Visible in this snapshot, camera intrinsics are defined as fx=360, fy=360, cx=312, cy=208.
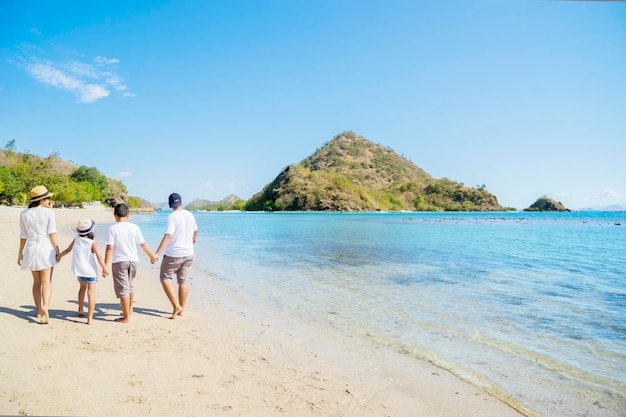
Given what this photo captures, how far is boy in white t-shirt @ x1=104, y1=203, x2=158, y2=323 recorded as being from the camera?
6660 millimetres

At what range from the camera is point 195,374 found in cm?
475

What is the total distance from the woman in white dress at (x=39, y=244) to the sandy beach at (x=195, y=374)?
60 cm

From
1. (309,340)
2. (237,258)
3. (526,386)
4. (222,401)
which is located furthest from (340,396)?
(237,258)

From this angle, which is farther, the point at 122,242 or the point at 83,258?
the point at 122,242

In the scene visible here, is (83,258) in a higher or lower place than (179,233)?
lower

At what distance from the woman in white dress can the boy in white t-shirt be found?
34.2 inches

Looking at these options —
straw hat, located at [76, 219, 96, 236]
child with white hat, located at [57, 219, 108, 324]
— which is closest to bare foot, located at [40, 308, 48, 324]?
child with white hat, located at [57, 219, 108, 324]

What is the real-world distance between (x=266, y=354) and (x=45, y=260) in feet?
13.7

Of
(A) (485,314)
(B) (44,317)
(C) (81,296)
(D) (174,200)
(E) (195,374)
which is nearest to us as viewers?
(E) (195,374)

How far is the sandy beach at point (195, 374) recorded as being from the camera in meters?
3.97

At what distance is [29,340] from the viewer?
5.43m

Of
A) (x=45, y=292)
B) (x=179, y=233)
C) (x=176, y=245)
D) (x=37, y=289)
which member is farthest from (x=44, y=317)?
(x=179, y=233)

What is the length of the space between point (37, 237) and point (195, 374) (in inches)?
156

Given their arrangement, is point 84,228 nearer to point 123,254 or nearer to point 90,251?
point 90,251
